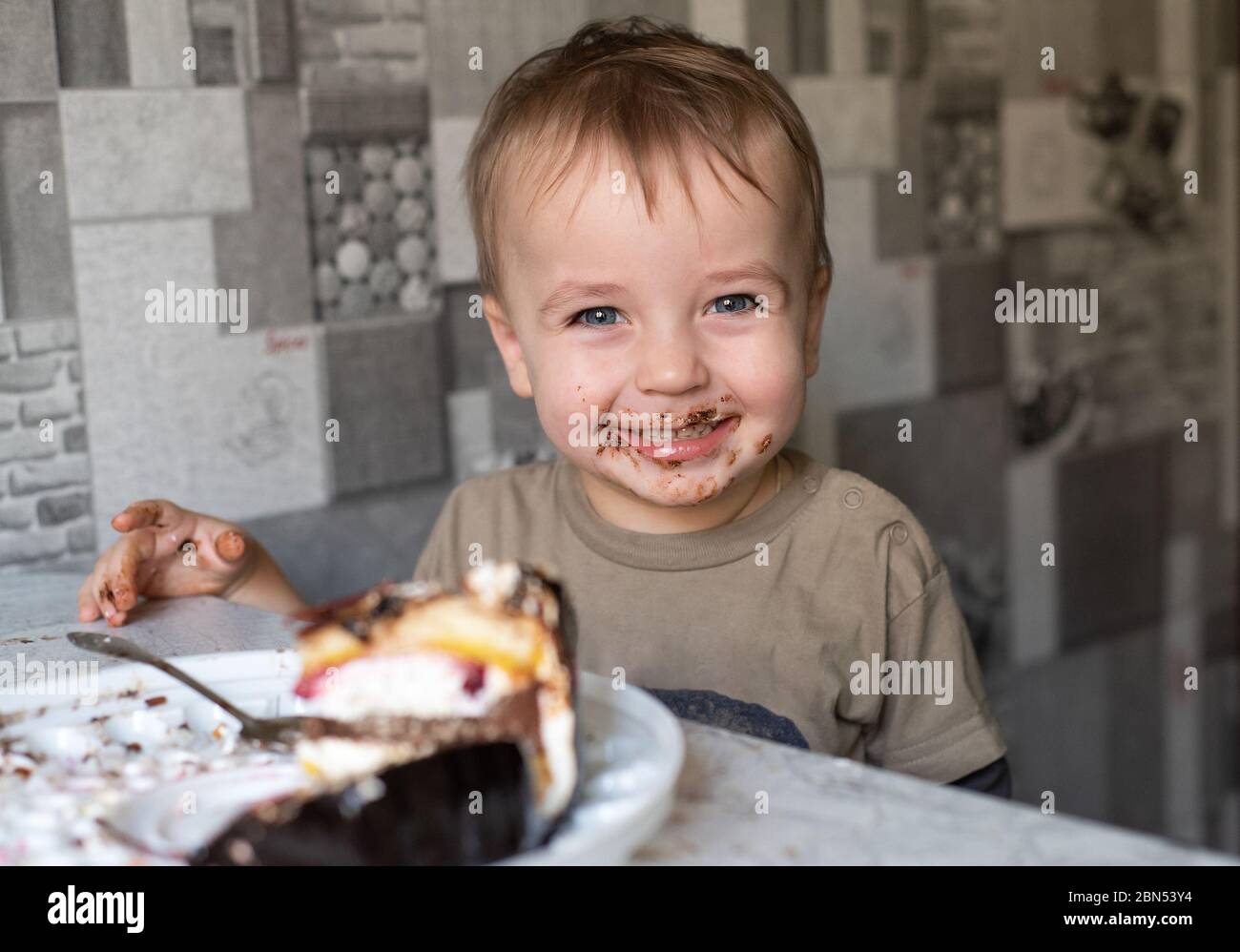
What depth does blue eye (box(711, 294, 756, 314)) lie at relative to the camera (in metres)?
1.00

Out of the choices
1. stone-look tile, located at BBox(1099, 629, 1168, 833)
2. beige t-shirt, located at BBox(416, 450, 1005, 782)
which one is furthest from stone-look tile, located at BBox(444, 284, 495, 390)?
stone-look tile, located at BBox(1099, 629, 1168, 833)

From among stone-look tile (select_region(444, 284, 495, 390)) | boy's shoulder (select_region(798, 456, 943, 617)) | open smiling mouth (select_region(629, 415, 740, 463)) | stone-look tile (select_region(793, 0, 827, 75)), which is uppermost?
stone-look tile (select_region(793, 0, 827, 75))

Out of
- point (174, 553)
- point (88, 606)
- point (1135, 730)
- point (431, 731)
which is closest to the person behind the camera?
point (431, 731)

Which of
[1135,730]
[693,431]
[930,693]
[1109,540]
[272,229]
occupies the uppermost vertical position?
[272,229]

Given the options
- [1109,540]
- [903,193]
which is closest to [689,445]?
[903,193]

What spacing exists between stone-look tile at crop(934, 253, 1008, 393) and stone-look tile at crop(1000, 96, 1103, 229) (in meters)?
0.09

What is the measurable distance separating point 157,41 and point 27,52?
4.5 inches

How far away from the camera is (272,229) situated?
1.29 metres

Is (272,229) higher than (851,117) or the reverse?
the reverse

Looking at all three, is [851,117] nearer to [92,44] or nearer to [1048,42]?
[1048,42]

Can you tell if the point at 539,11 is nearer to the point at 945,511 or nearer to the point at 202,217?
the point at 202,217

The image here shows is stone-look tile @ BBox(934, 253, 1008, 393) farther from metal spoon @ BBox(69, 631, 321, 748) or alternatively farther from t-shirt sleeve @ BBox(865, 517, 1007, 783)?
metal spoon @ BBox(69, 631, 321, 748)

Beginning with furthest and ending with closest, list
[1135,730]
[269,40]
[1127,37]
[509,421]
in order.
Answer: [1135,730], [1127,37], [509,421], [269,40]

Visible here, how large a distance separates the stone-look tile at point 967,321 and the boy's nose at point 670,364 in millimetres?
1025
